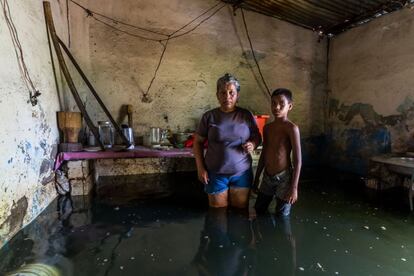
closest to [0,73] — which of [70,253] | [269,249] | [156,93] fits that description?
[70,253]

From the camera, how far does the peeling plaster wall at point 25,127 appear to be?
2314 mm

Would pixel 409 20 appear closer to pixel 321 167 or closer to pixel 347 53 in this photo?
pixel 347 53

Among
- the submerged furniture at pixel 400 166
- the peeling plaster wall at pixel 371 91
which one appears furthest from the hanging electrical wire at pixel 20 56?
the peeling plaster wall at pixel 371 91

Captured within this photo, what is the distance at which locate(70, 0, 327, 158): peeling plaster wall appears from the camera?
4973mm

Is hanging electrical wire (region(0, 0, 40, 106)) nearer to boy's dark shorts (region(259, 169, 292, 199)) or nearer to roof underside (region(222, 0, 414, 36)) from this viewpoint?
boy's dark shorts (region(259, 169, 292, 199))

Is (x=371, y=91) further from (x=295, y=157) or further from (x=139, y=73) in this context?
(x=139, y=73)

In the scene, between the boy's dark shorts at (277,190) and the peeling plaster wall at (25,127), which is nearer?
the peeling plaster wall at (25,127)

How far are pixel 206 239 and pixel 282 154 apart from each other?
3.68 feet

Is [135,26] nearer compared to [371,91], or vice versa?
[135,26]

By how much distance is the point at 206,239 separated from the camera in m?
2.49

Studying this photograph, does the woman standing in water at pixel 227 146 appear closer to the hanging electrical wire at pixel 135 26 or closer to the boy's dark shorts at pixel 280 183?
the boy's dark shorts at pixel 280 183

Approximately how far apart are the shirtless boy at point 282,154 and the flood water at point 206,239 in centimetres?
39

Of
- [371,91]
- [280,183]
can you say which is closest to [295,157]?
[280,183]

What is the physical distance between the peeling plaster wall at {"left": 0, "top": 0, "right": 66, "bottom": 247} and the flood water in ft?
0.80
